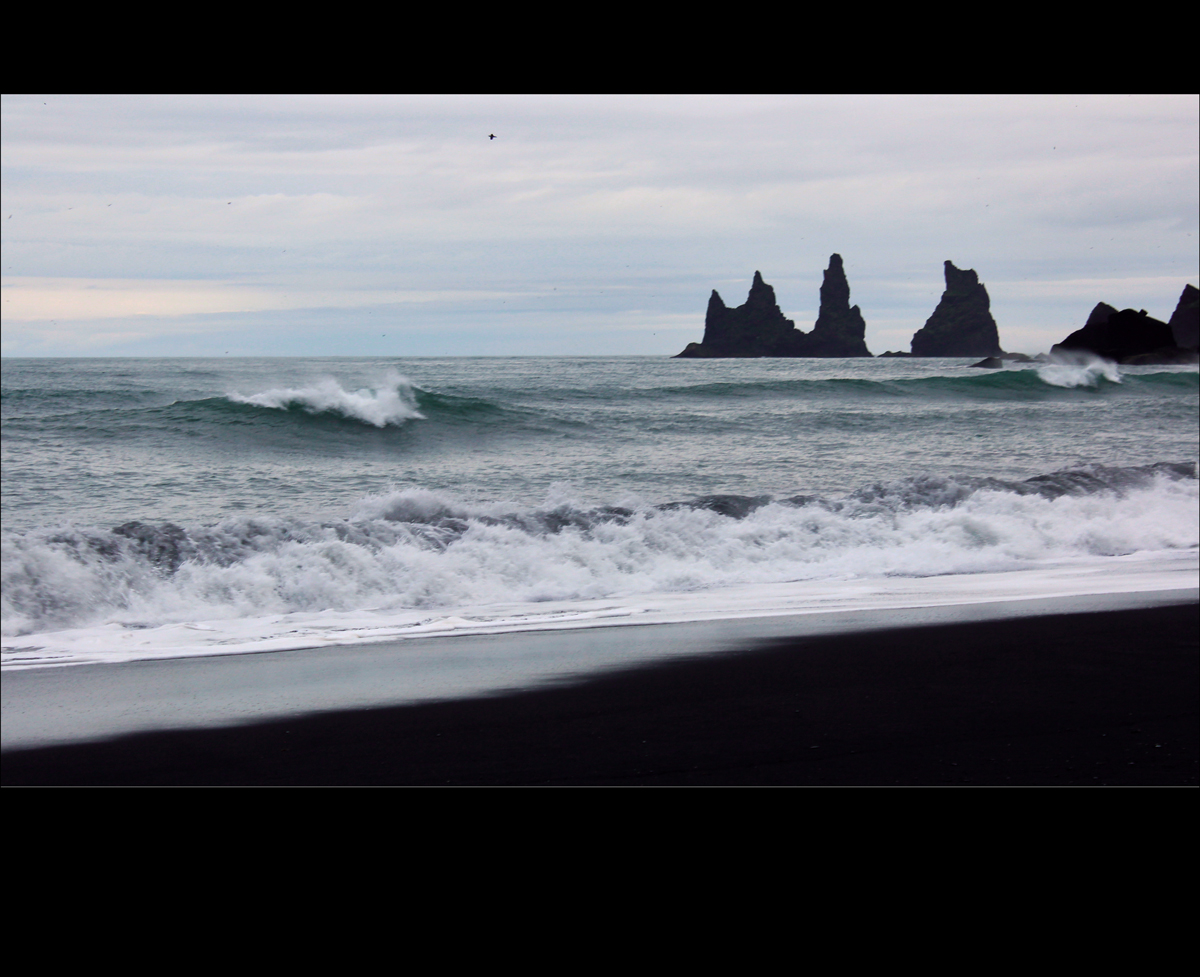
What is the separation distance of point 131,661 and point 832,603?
4.07 meters

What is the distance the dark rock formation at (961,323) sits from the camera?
2047cm

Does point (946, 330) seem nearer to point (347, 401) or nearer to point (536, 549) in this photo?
point (347, 401)

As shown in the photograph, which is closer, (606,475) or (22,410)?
(606,475)

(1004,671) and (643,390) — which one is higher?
(643,390)

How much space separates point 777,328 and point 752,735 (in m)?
20.7

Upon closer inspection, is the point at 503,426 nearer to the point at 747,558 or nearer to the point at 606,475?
the point at 606,475

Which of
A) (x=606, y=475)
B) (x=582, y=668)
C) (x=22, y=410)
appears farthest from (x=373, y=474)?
(x=582, y=668)

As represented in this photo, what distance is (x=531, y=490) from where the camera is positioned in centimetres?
1159

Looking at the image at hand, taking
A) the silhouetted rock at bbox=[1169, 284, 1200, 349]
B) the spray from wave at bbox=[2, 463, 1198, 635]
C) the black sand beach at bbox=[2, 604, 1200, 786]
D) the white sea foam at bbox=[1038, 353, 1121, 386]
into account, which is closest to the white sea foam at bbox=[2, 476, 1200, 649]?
the spray from wave at bbox=[2, 463, 1198, 635]

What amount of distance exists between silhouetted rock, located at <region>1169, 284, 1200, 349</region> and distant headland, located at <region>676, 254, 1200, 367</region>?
2 cm

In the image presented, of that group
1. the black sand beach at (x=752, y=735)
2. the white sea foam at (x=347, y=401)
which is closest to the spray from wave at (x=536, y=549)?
the black sand beach at (x=752, y=735)

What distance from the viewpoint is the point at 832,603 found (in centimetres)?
613

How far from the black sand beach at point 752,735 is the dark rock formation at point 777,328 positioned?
17.5m

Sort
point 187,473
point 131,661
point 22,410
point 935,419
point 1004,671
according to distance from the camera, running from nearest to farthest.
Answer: point 1004,671, point 131,661, point 187,473, point 22,410, point 935,419
